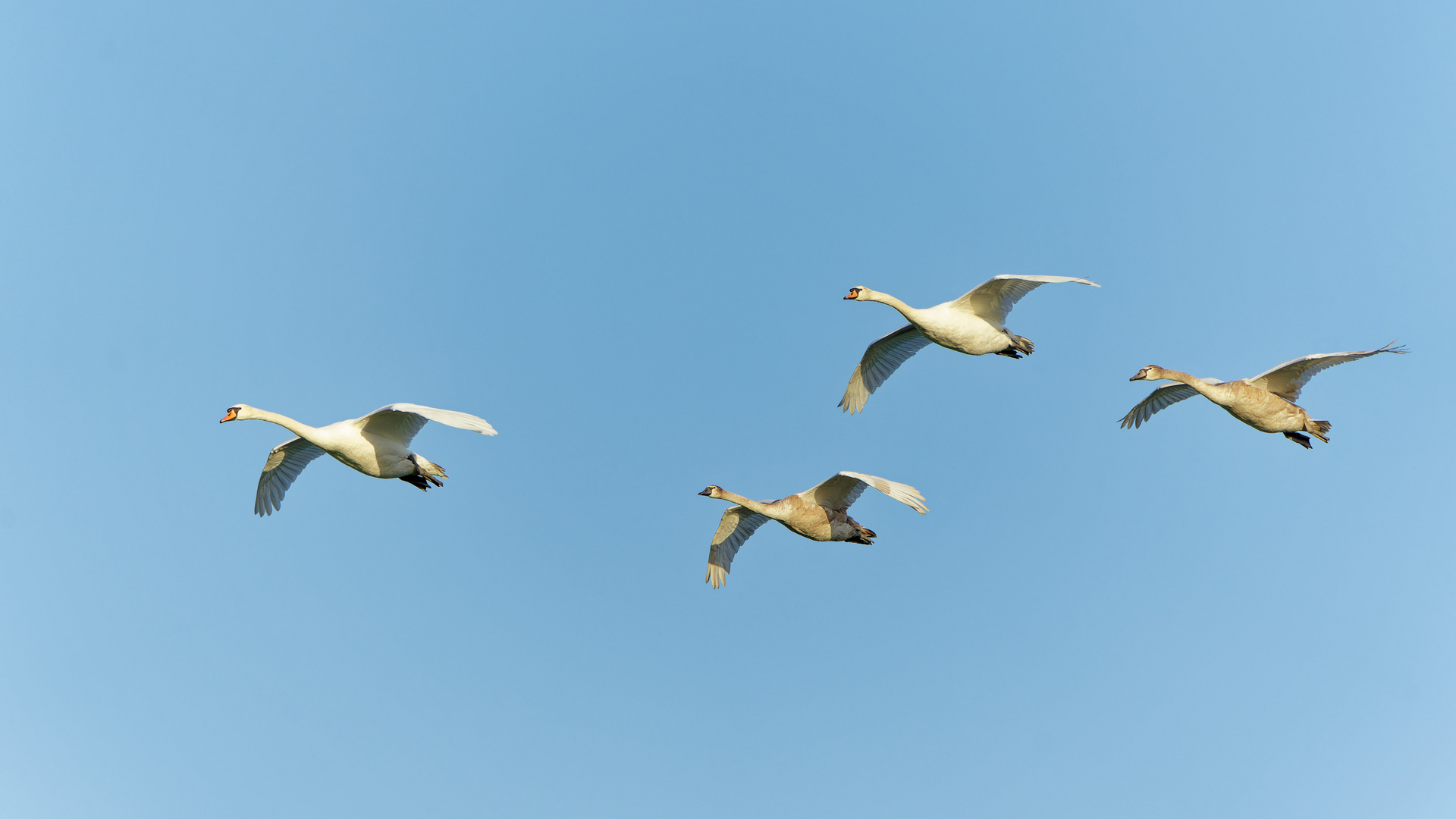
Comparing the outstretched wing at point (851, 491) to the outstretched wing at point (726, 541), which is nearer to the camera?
the outstretched wing at point (851, 491)

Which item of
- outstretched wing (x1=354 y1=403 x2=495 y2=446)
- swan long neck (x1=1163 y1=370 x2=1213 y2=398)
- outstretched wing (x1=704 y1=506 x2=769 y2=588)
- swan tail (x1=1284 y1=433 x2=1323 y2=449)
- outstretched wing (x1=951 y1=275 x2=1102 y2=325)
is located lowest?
outstretched wing (x1=704 y1=506 x2=769 y2=588)

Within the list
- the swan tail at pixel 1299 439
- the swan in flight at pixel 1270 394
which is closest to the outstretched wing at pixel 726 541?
the swan in flight at pixel 1270 394

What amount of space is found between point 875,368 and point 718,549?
569 centimetres

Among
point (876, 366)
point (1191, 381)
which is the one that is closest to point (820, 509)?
point (876, 366)

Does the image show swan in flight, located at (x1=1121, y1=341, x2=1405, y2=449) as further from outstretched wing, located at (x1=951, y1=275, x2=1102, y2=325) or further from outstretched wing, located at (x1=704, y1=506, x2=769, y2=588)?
outstretched wing, located at (x1=704, y1=506, x2=769, y2=588)

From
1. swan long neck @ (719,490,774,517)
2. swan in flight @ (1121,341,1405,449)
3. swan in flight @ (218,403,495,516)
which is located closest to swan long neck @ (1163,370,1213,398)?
swan in flight @ (1121,341,1405,449)

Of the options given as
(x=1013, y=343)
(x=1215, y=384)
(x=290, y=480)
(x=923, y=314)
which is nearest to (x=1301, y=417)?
(x=1215, y=384)

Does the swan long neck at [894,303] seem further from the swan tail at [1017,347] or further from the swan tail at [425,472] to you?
the swan tail at [425,472]

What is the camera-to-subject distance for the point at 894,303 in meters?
25.9

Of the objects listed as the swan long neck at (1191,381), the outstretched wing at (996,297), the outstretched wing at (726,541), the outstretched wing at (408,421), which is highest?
the outstretched wing at (996,297)

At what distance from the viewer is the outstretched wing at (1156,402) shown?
26.2 metres

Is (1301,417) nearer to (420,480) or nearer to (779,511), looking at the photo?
(779,511)

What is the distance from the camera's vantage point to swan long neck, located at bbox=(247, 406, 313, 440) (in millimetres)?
23641

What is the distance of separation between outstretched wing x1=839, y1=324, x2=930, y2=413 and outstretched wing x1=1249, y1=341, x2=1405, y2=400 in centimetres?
730
